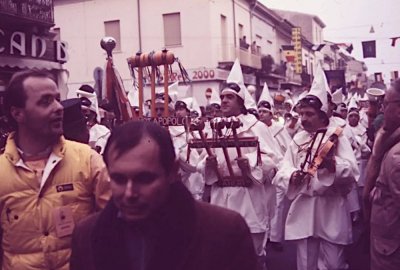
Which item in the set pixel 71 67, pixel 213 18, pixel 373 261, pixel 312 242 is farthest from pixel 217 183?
pixel 71 67

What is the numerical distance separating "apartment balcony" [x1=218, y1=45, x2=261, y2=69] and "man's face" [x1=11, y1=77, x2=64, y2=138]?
78.0ft

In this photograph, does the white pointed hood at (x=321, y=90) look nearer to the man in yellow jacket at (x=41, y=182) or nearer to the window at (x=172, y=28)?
the man in yellow jacket at (x=41, y=182)

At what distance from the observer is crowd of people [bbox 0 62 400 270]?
210 cm

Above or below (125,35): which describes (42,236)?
below

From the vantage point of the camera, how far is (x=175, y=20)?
1045 inches

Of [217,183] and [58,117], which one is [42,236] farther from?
[217,183]

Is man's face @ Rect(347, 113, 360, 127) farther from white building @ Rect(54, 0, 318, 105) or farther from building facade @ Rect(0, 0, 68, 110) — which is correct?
white building @ Rect(54, 0, 318, 105)

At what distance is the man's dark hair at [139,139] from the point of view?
2111mm

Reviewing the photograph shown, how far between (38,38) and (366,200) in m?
9.26

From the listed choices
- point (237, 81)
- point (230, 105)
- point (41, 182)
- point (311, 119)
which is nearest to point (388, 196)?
point (311, 119)

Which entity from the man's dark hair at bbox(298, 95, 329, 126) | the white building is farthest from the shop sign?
the white building

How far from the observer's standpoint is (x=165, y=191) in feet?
6.95

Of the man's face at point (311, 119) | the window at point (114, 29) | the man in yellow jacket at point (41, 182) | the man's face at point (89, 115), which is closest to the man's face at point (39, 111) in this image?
the man in yellow jacket at point (41, 182)

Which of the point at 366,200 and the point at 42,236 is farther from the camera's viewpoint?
the point at 366,200
